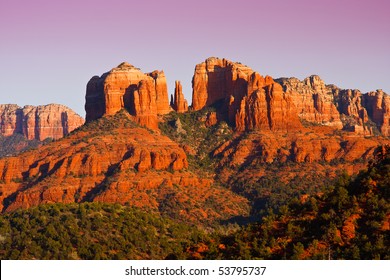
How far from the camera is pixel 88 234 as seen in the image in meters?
119

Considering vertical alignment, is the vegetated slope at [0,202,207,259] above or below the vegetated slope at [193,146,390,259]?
below

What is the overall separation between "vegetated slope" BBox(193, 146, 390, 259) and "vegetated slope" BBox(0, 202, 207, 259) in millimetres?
27345

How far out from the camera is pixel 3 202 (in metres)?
199

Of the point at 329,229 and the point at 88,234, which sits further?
the point at 88,234

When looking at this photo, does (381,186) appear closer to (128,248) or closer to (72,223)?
(128,248)

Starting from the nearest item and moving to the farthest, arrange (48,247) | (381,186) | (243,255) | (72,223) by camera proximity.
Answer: (243,255), (381,186), (48,247), (72,223)

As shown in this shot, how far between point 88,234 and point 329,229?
48.3m

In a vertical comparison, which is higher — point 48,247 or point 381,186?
A: point 381,186

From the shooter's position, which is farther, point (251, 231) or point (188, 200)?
point (188, 200)

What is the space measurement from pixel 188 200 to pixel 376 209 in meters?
120

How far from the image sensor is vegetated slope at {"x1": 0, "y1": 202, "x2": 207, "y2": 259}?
11212 centimetres

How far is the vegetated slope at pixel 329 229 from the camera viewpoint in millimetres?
75562

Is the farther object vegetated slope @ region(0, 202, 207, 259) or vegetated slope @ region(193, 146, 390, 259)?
vegetated slope @ region(0, 202, 207, 259)
